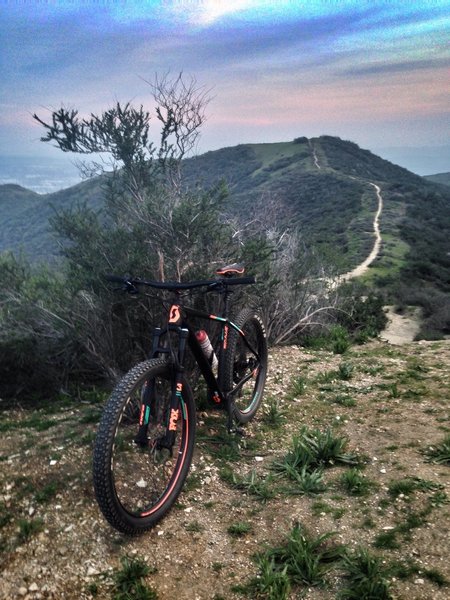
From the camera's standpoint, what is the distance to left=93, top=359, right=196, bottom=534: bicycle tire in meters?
2.83

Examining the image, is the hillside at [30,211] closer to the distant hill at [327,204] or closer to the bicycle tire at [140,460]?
the distant hill at [327,204]

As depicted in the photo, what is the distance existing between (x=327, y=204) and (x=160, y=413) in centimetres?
5214

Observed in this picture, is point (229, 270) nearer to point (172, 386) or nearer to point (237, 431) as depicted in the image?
point (172, 386)

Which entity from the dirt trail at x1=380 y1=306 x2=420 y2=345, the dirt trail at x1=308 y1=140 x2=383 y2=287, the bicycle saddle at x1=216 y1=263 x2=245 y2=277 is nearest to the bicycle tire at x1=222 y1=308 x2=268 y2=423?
the bicycle saddle at x1=216 y1=263 x2=245 y2=277

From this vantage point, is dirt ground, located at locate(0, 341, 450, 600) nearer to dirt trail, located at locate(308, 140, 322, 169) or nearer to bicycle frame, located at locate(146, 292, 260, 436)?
bicycle frame, located at locate(146, 292, 260, 436)

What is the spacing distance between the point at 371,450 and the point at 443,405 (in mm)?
1371

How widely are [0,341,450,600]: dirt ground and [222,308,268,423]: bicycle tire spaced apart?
230mm

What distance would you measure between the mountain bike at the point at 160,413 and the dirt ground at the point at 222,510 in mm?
235

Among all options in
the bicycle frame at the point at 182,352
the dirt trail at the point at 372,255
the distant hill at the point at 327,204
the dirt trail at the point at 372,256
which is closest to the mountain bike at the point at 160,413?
the bicycle frame at the point at 182,352

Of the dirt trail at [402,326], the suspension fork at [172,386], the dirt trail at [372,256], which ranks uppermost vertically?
the suspension fork at [172,386]

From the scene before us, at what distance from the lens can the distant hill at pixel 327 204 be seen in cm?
1639

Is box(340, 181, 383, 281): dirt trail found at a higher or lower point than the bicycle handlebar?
lower

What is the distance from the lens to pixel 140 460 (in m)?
3.93

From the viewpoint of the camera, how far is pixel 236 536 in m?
3.19
